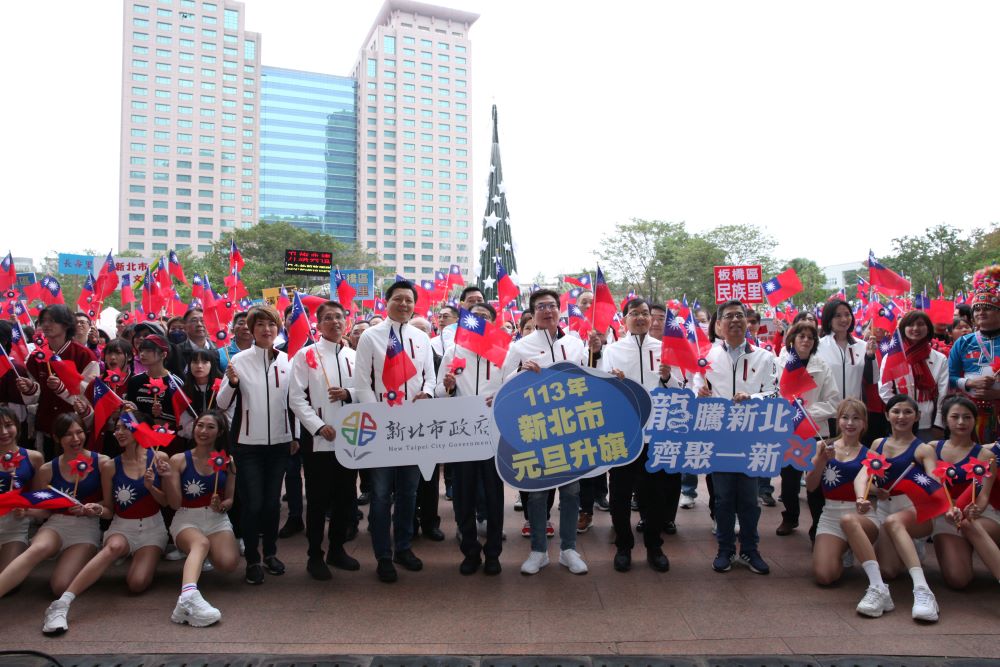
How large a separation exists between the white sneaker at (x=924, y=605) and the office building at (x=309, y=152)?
8695cm

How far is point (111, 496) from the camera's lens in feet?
13.1

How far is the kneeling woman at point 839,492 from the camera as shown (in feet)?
12.8

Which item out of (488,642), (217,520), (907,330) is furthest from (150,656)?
(907,330)

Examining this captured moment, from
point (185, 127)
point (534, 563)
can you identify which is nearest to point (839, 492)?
point (534, 563)

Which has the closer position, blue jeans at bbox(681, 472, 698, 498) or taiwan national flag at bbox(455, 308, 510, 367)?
taiwan national flag at bbox(455, 308, 510, 367)

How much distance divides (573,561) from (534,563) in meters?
0.27

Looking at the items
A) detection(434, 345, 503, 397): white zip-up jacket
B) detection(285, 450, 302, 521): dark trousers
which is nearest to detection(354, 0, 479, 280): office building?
detection(285, 450, 302, 521): dark trousers

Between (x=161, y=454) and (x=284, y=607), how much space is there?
1.26m

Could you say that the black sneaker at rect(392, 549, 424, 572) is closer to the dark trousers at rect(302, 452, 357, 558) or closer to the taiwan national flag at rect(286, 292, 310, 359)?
the dark trousers at rect(302, 452, 357, 558)

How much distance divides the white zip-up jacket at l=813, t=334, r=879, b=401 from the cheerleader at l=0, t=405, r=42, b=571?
573cm

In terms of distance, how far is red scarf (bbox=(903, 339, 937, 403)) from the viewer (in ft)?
15.7

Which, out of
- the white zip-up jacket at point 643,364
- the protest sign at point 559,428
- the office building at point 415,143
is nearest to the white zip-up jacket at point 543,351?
the protest sign at point 559,428

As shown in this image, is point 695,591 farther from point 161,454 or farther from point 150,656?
point 161,454

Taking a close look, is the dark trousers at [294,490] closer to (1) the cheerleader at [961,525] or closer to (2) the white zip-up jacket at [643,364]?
(2) the white zip-up jacket at [643,364]
